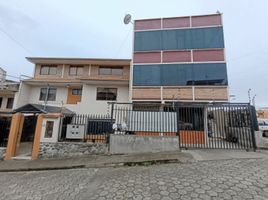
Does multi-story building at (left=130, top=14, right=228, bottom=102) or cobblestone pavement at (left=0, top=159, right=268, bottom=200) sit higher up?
multi-story building at (left=130, top=14, right=228, bottom=102)

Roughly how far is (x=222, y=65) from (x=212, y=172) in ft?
32.1

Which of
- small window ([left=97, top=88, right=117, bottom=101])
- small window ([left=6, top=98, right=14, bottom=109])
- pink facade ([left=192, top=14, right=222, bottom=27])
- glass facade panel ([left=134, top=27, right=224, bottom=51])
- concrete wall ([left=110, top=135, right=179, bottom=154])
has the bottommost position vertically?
concrete wall ([left=110, top=135, right=179, bottom=154])

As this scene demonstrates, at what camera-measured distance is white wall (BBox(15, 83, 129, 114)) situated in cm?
1532

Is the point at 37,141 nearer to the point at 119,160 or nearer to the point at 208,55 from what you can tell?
the point at 119,160

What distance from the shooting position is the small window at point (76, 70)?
17.4m

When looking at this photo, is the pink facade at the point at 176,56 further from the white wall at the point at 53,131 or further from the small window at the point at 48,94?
the small window at the point at 48,94

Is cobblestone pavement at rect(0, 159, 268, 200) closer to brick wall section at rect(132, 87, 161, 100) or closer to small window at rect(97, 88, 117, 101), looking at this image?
brick wall section at rect(132, 87, 161, 100)

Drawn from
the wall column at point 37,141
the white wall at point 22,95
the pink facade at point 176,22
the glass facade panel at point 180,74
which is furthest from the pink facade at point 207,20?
the white wall at point 22,95

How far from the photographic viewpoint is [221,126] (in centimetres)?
1017

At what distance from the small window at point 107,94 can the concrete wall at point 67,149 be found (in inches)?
294

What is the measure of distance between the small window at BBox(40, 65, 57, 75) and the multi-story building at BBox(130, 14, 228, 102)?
932 cm

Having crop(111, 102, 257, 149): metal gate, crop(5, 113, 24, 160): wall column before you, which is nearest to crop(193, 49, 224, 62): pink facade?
crop(111, 102, 257, 149): metal gate

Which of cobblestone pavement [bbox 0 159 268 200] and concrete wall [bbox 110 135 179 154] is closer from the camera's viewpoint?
cobblestone pavement [bbox 0 159 268 200]

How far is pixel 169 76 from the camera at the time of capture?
1312cm
